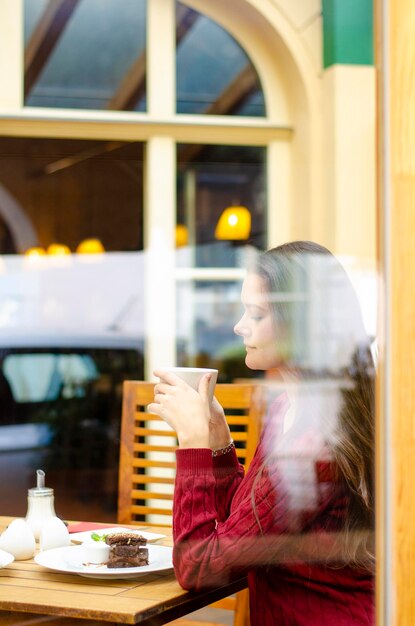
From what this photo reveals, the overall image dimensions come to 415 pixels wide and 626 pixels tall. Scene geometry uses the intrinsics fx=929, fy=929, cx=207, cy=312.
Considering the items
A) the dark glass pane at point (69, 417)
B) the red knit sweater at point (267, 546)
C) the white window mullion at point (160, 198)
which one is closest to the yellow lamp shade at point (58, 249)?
the dark glass pane at point (69, 417)

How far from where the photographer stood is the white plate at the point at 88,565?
4.49 feet

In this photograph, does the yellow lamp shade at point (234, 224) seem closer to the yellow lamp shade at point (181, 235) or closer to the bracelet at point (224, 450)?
the yellow lamp shade at point (181, 235)

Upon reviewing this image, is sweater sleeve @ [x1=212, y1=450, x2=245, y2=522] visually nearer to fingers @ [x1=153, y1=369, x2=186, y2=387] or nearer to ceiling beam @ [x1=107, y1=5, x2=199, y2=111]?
fingers @ [x1=153, y1=369, x2=186, y2=387]

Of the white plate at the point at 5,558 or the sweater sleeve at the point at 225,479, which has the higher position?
the sweater sleeve at the point at 225,479

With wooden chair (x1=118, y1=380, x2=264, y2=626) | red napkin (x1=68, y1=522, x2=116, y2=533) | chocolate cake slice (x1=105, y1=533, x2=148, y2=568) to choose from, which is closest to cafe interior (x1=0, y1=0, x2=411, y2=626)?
wooden chair (x1=118, y1=380, x2=264, y2=626)

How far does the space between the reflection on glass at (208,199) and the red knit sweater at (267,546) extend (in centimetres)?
199

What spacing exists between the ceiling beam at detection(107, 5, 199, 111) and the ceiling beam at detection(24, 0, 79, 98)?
28 cm

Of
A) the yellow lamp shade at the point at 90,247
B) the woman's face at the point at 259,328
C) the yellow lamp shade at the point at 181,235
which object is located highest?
the yellow lamp shade at the point at 90,247

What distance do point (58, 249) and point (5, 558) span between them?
2.86m

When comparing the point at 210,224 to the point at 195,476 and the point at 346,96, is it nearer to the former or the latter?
the point at 346,96

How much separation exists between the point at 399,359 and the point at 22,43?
2.44 m

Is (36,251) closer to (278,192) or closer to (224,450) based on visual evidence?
(278,192)

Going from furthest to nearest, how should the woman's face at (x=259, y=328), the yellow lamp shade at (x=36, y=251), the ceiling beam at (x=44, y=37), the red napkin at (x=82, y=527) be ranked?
the yellow lamp shade at (x=36, y=251)
the ceiling beam at (x=44, y=37)
the red napkin at (x=82, y=527)
the woman's face at (x=259, y=328)

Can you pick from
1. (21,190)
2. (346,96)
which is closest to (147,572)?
(346,96)
